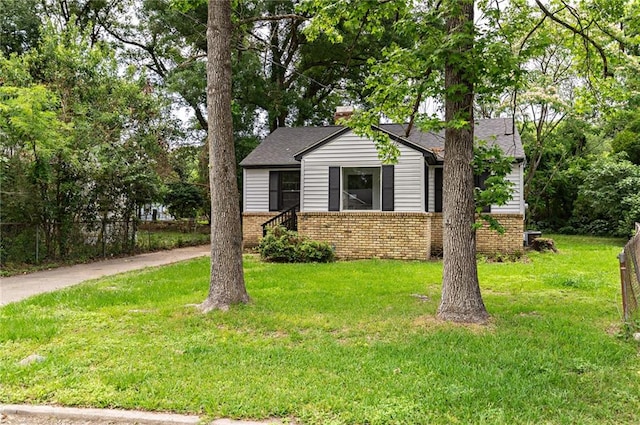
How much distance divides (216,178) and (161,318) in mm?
2009

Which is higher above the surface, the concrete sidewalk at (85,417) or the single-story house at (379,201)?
the single-story house at (379,201)

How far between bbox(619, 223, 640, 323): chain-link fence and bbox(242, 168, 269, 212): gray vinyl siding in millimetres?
11547

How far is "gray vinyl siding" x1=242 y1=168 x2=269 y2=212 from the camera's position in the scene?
15.4 metres

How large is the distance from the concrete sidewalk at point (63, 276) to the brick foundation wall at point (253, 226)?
96.4 inches

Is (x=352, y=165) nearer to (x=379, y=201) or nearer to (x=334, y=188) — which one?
(x=334, y=188)

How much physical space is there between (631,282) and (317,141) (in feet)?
38.4

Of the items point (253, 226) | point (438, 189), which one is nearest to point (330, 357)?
point (438, 189)

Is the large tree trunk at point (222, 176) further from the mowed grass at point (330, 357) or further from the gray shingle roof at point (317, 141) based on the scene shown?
the gray shingle roof at point (317, 141)

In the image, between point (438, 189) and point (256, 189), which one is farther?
point (256, 189)

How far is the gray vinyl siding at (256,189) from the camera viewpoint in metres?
15.4

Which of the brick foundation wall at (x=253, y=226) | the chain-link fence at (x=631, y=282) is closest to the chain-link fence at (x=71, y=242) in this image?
the brick foundation wall at (x=253, y=226)

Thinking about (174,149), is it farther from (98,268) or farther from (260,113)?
(98,268)

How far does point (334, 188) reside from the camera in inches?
516

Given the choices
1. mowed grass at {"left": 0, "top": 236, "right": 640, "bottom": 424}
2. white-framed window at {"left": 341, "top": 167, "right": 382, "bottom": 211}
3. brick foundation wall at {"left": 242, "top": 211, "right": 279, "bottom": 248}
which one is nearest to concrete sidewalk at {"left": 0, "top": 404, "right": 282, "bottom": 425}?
mowed grass at {"left": 0, "top": 236, "right": 640, "bottom": 424}
